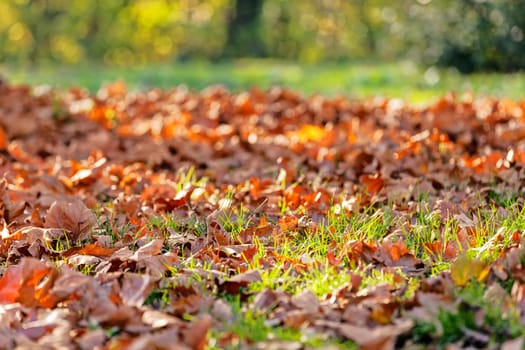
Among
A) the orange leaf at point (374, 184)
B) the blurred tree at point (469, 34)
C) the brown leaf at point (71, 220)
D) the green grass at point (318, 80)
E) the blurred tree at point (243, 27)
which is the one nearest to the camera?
the brown leaf at point (71, 220)

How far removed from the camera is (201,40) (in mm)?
16125

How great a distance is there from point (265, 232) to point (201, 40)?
1347cm

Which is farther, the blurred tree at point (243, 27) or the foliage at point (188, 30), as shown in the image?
the blurred tree at point (243, 27)

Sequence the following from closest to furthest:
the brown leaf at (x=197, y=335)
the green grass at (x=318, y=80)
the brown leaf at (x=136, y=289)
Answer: the brown leaf at (x=197, y=335) → the brown leaf at (x=136, y=289) → the green grass at (x=318, y=80)

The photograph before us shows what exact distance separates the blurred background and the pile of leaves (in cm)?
543

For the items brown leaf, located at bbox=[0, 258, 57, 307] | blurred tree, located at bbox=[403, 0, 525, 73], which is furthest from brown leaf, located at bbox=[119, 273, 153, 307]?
blurred tree, located at bbox=[403, 0, 525, 73]

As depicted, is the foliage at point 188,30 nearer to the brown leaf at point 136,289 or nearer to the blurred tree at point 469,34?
the blurred tree at point 469,34

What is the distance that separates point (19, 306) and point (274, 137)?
2982 millimetres

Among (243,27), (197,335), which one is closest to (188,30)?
(243,27)

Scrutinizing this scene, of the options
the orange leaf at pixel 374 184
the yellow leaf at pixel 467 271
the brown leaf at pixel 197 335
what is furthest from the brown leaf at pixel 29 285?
the orange leaf at pixel 374 184

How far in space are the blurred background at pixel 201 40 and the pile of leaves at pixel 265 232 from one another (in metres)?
5.43

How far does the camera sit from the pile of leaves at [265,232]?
2.12 meters

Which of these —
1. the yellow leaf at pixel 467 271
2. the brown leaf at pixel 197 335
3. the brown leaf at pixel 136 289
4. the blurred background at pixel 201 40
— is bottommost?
the blurred background at pixel 201 40

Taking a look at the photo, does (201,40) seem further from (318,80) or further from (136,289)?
(136,289)
